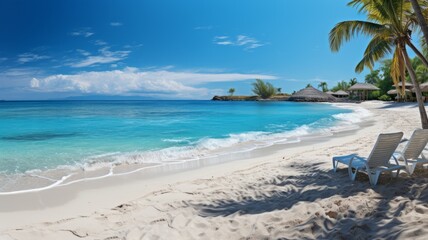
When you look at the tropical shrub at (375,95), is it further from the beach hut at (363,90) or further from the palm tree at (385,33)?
the palm tree at (385,33)

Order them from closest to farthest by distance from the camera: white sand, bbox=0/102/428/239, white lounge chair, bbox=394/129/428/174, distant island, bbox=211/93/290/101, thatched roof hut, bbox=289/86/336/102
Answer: white sand, bbox=0/102/428/239 → white lounge chair, bbox=394/129/428/174 → thatched roof hut, bbox=289/86/336/102 → distant island, bbox=211/93/290/101

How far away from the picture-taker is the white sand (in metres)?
3.10

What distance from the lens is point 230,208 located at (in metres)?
4.01

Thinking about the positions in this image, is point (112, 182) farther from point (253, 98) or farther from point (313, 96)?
point (253, 98)

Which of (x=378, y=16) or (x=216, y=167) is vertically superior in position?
(x=378, y=16)

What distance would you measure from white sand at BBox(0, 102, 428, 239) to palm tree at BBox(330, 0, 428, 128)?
5.42 metres

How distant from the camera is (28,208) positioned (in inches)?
171

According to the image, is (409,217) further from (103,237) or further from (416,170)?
(103,237)

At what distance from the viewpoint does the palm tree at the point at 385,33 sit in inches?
336

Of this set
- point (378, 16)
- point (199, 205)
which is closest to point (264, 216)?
point (199, 205)

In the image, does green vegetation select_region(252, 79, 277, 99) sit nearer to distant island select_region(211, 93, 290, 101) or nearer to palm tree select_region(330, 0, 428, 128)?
distant island select_region(211, 93, 290, 101)

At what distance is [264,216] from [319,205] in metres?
0.70

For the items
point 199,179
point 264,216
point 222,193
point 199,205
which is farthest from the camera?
point 199,179

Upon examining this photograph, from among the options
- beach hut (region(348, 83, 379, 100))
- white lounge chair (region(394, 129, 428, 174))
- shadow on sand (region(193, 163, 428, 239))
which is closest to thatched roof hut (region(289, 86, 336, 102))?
beach hut (region(348, 83, 379, 100))
